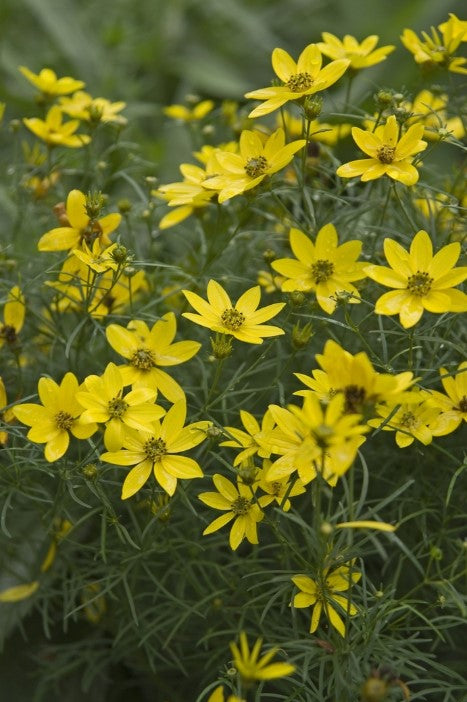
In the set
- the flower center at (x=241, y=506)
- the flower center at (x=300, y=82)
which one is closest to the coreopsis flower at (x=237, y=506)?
the flower center at (x=241, y=506)

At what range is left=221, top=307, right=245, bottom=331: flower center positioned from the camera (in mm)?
786

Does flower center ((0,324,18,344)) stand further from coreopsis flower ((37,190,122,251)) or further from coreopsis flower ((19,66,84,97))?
coreopsis flower ((19,66,84,97))

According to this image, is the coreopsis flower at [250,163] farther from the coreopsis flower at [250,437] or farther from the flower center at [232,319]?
the coreopsis flower at [250,437]

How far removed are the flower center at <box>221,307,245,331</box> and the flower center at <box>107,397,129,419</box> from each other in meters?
0.12

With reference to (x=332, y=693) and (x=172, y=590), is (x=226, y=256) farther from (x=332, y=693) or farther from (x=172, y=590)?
(x=332, y=693)

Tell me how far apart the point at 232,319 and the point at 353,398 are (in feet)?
0.63

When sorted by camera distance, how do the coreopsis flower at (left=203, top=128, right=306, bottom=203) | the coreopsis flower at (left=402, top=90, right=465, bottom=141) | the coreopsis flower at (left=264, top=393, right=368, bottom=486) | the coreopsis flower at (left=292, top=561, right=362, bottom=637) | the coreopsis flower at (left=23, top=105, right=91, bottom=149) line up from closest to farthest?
the coreopsis flower at (left=264, top=393, right=368, bottom=486) → the coreopsis flower at (left=292, top=561, right=362, bottom=637) → the coreopsis flower at (left=203, top=128, right=306, bottom=203) → the coreopsis flower at (left=402, top=90, right=465, bottom=141) → the coreopsis flower at (left=23, top=105, right=91, bottom=149)

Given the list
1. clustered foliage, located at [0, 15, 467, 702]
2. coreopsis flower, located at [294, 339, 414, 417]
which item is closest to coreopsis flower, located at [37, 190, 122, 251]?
clustered foliage, located at [0, 15, 467, 702]

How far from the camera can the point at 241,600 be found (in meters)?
0.89

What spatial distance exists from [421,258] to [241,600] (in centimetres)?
39

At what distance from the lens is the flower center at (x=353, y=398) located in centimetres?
63

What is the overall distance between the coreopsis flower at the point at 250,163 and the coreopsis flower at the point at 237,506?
10.3 inches

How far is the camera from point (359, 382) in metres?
0.63

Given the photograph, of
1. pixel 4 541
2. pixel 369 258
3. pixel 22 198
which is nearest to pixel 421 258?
pixel 369 258
